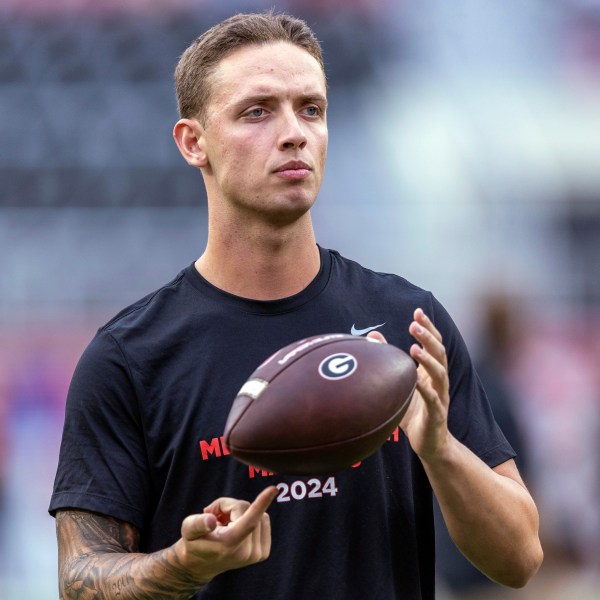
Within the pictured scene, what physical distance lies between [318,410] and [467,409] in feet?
1.92

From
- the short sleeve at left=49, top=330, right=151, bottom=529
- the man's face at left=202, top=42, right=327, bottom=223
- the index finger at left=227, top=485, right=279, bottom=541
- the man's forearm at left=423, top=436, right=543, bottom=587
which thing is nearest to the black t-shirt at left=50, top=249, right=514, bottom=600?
the short sleeve at left=49, top=330, right=151, bottom=529

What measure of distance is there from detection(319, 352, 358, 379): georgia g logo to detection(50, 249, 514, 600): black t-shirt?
0.36 m

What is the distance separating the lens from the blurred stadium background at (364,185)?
7.77 m

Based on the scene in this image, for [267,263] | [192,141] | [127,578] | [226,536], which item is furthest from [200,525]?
[192,141]

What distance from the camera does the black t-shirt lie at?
2484 mm

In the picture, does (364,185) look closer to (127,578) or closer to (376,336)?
(376,336)

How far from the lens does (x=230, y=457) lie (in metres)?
2.50

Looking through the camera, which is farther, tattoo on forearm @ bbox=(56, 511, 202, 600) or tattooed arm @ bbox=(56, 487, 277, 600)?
tattoo on forearm @ bbox=(56, 511, 202, 600)

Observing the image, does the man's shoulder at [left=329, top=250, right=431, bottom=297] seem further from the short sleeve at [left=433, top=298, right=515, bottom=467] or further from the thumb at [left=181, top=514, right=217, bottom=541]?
the thumb at [left=181, top=514, right=217, bottom=541]

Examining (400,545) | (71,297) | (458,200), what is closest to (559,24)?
(458,200)

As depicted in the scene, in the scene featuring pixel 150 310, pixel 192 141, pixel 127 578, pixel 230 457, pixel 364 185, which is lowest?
pixel 127 578

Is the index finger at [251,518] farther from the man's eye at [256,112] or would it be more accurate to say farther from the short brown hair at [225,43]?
the short brown hair at [225,43]

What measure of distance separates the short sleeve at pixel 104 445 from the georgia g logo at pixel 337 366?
1.74 feet

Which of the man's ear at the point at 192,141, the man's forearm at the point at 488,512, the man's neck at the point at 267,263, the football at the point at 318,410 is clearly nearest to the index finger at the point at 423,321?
the football at the point at 318,410
